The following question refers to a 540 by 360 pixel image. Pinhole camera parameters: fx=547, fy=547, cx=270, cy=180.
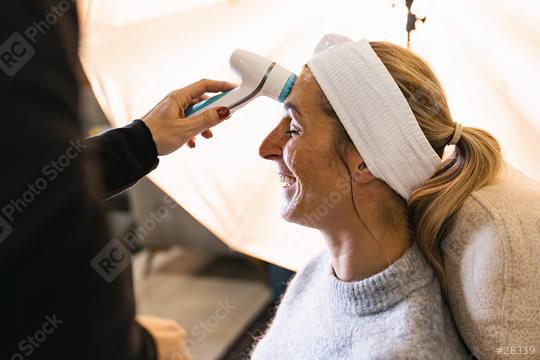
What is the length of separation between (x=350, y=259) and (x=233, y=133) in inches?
15.4

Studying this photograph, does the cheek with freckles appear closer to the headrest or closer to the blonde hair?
the blonde hair

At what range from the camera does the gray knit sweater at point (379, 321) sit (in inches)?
33.4

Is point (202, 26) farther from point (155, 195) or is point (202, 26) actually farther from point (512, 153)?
point (155, 195)

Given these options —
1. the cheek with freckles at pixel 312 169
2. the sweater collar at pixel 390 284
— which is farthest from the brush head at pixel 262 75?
the sweater collar at pixel 390 284

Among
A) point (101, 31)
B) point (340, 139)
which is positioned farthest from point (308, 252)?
point (101, 31)

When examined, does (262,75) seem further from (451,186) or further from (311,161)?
(451,186)

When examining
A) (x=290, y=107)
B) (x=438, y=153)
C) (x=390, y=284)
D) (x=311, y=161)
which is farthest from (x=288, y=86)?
(x=390, y=284)

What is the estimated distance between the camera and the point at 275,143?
1074 mm

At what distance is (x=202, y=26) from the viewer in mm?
1101

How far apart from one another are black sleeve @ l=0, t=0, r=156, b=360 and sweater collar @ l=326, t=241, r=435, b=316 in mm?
593

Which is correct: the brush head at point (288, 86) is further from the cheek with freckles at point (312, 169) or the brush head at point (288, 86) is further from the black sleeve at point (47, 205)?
the black sleeve at point (47, 205)

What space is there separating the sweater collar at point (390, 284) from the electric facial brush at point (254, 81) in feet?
1.22

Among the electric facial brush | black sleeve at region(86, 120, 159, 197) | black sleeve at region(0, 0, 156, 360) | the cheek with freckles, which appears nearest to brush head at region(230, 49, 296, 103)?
the electric facial brush

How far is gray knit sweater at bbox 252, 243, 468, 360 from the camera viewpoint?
85cm
